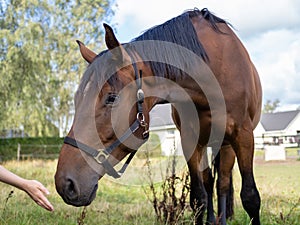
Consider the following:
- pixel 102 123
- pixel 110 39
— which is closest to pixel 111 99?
pixel 102 123

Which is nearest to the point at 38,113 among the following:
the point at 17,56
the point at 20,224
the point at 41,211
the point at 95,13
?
the point at 17,56

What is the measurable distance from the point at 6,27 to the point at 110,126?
1619 centimetres

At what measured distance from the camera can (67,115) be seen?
23.1 m

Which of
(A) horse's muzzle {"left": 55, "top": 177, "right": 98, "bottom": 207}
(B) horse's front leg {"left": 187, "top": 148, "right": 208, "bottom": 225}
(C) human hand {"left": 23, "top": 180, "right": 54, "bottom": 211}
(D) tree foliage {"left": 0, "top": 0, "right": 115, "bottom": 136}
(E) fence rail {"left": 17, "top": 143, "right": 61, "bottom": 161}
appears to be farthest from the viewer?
(E) fence rail {"left": 17, "top": 143, "right": 61, "bottom": 161}

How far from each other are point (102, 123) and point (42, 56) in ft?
53.7

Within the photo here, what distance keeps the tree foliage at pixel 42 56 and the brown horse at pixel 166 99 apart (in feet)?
43.1

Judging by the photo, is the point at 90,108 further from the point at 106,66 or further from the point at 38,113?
the point at 38,113

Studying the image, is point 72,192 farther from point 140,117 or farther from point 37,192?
point 140,117

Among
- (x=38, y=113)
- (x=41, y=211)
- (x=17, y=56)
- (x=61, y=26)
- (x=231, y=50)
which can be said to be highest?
(x=61, y=26)

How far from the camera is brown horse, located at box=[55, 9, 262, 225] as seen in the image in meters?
2.31

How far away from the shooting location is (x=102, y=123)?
7.70ft

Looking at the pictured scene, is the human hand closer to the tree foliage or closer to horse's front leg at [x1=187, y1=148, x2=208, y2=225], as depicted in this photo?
horse's front leg at [x1=187, y1=148, x2=208, y2=225]

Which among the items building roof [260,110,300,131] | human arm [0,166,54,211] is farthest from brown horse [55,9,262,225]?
building roof [260,110,300,131]

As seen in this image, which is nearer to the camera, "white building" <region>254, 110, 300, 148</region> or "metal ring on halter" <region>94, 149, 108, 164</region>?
"metal ring on halter" <region>94, 149, 108, 164</region>
